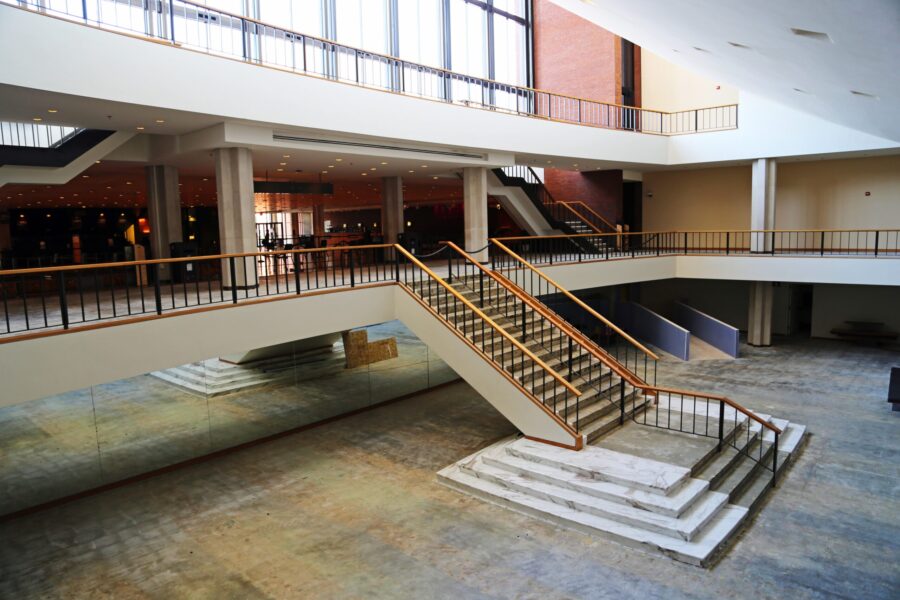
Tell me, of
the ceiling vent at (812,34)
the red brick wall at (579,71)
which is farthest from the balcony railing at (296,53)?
the ceiling vent at (812,34)

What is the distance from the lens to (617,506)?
867 centimetres

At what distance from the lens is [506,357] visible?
1193 cm

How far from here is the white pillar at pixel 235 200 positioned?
42.1 feet

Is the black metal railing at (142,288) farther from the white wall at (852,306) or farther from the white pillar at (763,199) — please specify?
the white wall at (852,306)

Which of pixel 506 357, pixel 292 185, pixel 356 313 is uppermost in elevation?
pixel 292 185

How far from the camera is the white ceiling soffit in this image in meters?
5.12

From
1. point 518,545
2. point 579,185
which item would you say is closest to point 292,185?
point 518,545

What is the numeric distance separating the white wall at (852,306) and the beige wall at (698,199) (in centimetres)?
387

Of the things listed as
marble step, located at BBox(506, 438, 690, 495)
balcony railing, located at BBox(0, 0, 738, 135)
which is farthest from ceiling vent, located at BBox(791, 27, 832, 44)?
balcony railing, located at BBox(0, 0, 738, 135)

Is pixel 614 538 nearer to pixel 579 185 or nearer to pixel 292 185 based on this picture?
pixel 292 185

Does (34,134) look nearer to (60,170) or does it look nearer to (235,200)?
(60,170)

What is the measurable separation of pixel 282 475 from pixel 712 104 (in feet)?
67.2

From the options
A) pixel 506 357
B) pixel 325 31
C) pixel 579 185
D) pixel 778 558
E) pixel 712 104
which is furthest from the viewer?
pixel 579 185

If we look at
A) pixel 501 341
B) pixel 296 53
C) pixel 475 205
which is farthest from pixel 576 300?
pixel 296 53
